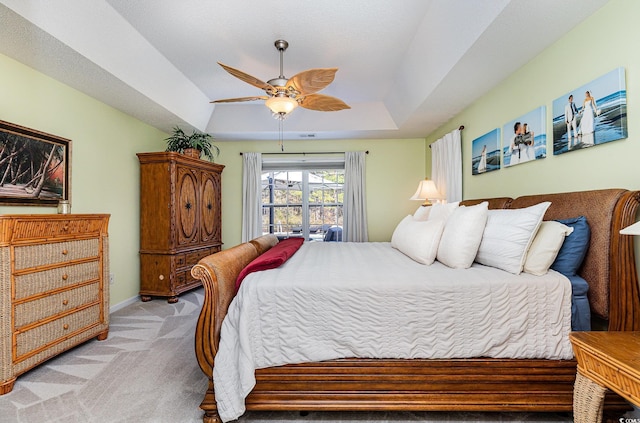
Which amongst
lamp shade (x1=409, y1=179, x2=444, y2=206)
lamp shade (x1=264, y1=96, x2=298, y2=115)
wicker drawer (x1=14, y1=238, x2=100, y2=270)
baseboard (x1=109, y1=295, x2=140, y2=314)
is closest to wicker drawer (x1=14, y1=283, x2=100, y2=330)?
wicker drawer (x1=14, y1=238, x2=100, y2=270)

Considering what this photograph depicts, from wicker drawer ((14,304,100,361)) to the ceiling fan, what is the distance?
7.26 ft

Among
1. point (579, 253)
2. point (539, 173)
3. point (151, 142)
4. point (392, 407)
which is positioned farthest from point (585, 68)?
point (151, 142)

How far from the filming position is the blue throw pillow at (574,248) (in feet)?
5.18

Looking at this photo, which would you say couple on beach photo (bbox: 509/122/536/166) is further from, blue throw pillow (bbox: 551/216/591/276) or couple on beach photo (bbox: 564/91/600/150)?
blue throw pillow (bbox: 551/216/591/276)

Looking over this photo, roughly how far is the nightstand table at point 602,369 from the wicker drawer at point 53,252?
310cm

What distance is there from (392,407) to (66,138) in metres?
3.43

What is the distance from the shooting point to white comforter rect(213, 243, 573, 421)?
4.86ft

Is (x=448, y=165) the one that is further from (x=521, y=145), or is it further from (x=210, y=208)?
(x=210, y=208)

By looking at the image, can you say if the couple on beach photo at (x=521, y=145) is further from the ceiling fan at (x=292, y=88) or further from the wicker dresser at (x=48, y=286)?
the wicker dresser at (x=48, y=286)

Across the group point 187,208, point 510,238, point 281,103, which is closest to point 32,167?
point 187,208

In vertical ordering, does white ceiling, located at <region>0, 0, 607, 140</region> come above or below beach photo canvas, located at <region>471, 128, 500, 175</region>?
above

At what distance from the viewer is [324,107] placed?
9.46ft

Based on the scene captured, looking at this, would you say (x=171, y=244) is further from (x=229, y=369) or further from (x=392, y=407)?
(x=392, y=407)

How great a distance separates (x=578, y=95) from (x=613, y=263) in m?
1.10
